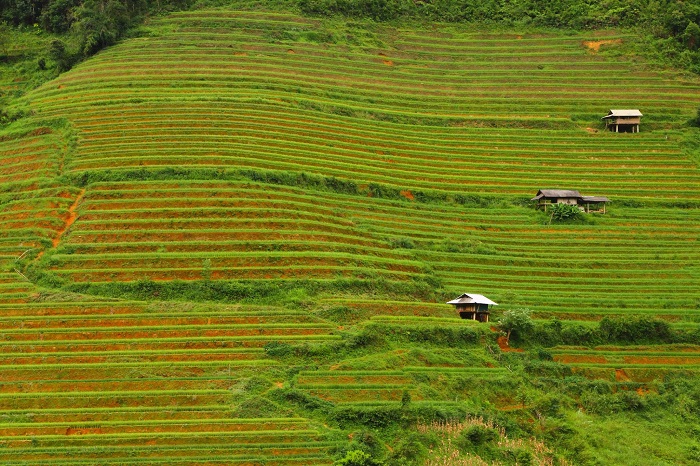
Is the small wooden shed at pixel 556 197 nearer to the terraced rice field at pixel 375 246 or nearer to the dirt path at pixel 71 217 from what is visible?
the terraced rice field at pixel 375 246

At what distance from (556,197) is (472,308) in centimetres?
1448

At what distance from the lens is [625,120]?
55844mm

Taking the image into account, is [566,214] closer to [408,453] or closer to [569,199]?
[569,199]

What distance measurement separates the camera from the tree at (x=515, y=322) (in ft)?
109

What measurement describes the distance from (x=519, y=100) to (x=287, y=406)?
42316 mm

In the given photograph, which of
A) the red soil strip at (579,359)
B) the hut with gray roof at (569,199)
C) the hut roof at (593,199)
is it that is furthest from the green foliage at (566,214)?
the red soil strip at (579,359)

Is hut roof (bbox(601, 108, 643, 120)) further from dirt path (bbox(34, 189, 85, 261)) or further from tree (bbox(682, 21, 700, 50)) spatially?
dirt path (bbox(34, 189, 85, 261))

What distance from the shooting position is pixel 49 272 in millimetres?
35062

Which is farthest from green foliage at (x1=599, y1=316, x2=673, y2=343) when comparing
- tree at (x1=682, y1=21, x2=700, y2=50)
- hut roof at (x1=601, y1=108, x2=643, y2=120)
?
tree at (x1=682, y1=21, x2=700, y2=50)

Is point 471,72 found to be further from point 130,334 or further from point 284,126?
point 130,334


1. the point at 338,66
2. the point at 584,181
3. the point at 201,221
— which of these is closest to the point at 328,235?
the point at 201,221

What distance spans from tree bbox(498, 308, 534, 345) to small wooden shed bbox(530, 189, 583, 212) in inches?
555

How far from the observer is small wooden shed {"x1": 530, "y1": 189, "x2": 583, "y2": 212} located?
149ft

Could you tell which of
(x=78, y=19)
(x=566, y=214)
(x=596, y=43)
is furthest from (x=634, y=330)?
(x=78, y=19)
